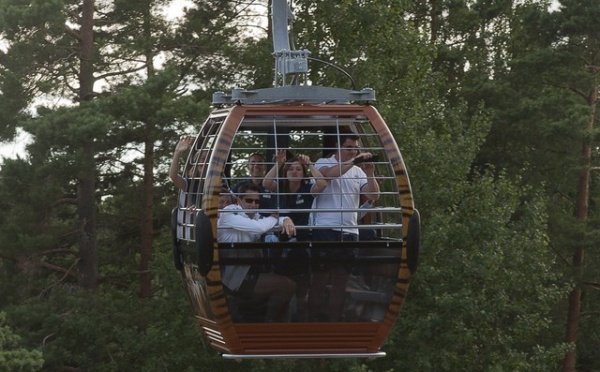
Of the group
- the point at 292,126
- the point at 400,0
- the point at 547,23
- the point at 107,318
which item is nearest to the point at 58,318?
the point at 107,318

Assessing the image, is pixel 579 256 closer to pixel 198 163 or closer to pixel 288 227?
pixel 198 163

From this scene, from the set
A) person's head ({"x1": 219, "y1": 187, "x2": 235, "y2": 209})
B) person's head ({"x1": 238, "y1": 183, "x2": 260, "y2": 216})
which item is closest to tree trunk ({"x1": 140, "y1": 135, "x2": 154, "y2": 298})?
person's head ({"x1": 219, "y1": 187, "x2": 235, "y2": 209})

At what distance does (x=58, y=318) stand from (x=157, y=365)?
1900mm

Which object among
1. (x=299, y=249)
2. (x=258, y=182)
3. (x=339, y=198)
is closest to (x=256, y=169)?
(x=258, y=182)

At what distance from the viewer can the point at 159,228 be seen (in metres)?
30.4

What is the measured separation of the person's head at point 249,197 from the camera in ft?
30.9

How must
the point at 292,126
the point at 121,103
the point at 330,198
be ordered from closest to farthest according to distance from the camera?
the point at 330,198, the point at 292,126, the point at 121,103

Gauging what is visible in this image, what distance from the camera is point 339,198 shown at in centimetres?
935

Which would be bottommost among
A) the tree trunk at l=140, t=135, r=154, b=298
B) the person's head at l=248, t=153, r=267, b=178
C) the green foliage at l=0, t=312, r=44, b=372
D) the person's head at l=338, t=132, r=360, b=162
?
the green foliage at l=0, t=312, r=44, b=372

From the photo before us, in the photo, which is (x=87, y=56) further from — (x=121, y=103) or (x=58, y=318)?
(x=58, y=318)

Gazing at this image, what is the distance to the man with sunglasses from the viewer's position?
912 centimetres

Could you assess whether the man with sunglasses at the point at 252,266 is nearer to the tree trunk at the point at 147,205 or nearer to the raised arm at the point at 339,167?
the raised arm at the point at 339,167

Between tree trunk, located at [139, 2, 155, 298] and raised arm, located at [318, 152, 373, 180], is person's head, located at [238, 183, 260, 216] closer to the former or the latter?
raised arm, located at [318, 152, 373, 180]

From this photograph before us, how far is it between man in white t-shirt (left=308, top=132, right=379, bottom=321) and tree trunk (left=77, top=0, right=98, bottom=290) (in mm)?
17756
